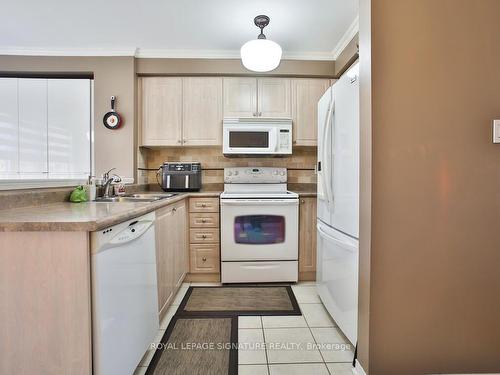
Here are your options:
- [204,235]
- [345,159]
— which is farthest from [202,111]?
[345,159]

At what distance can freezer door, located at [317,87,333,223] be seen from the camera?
180 centimetres

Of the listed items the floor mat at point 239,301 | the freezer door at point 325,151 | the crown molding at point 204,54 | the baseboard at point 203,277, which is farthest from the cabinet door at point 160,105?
the floor mat at point 239,301

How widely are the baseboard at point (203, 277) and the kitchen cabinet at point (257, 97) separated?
1.67m

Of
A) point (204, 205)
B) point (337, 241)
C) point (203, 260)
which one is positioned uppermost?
point (204, 205)

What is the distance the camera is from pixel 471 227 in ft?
4.07

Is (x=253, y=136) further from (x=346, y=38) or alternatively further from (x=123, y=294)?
(x=123, y=294)

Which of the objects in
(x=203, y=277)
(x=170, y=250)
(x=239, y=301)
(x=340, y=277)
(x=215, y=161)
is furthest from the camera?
(x=215, y=161)

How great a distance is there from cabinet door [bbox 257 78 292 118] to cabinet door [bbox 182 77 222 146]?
46cm

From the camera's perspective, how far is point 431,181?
4.04 ft

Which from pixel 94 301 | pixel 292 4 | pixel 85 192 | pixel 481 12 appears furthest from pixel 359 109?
pixel 85 192

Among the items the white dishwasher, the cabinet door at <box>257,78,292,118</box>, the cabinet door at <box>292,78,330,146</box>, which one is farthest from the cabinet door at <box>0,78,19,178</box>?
the cabinet door at <box>292,78,330,146</box>

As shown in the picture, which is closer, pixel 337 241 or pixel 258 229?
pixel 337 241

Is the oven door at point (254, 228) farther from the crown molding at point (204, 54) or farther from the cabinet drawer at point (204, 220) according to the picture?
the crown molding at point (204, 54)

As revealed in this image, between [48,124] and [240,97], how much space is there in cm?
202
